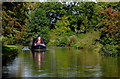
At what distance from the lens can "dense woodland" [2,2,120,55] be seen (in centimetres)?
2782

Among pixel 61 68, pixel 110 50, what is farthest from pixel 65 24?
pixel 61 68

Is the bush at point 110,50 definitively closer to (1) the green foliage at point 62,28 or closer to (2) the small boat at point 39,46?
(2) the small boat at point 39,46

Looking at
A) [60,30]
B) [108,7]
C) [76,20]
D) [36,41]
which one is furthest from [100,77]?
[76,20]

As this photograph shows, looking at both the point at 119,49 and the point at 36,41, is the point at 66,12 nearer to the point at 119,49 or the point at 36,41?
the point at 36,41

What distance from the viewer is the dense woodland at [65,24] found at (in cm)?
2782

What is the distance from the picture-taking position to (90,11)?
91.1 meters

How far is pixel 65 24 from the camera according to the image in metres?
82.4

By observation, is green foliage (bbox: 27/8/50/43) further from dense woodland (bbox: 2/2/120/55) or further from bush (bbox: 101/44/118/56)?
bush (bbox: 101/44/118/56)

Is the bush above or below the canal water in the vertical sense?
above

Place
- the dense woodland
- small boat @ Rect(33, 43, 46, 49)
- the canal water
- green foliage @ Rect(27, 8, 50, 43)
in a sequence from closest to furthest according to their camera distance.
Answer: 1. the canal water
2. the dense woodland
3. small boat @ Rect(33, 43, 46, 49)
4. green foliage @ Rect(27, 8, 50, 43)

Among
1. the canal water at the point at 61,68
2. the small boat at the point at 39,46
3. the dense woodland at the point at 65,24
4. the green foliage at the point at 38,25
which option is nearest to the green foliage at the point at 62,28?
the dense woodland at the point at 65,24

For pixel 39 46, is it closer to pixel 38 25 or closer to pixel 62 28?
pixel 38 25

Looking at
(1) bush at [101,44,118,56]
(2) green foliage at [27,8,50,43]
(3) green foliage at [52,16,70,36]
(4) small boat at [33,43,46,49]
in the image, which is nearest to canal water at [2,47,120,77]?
(1) bush at [101,44,118,56]

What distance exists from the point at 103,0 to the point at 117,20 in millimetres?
5006
